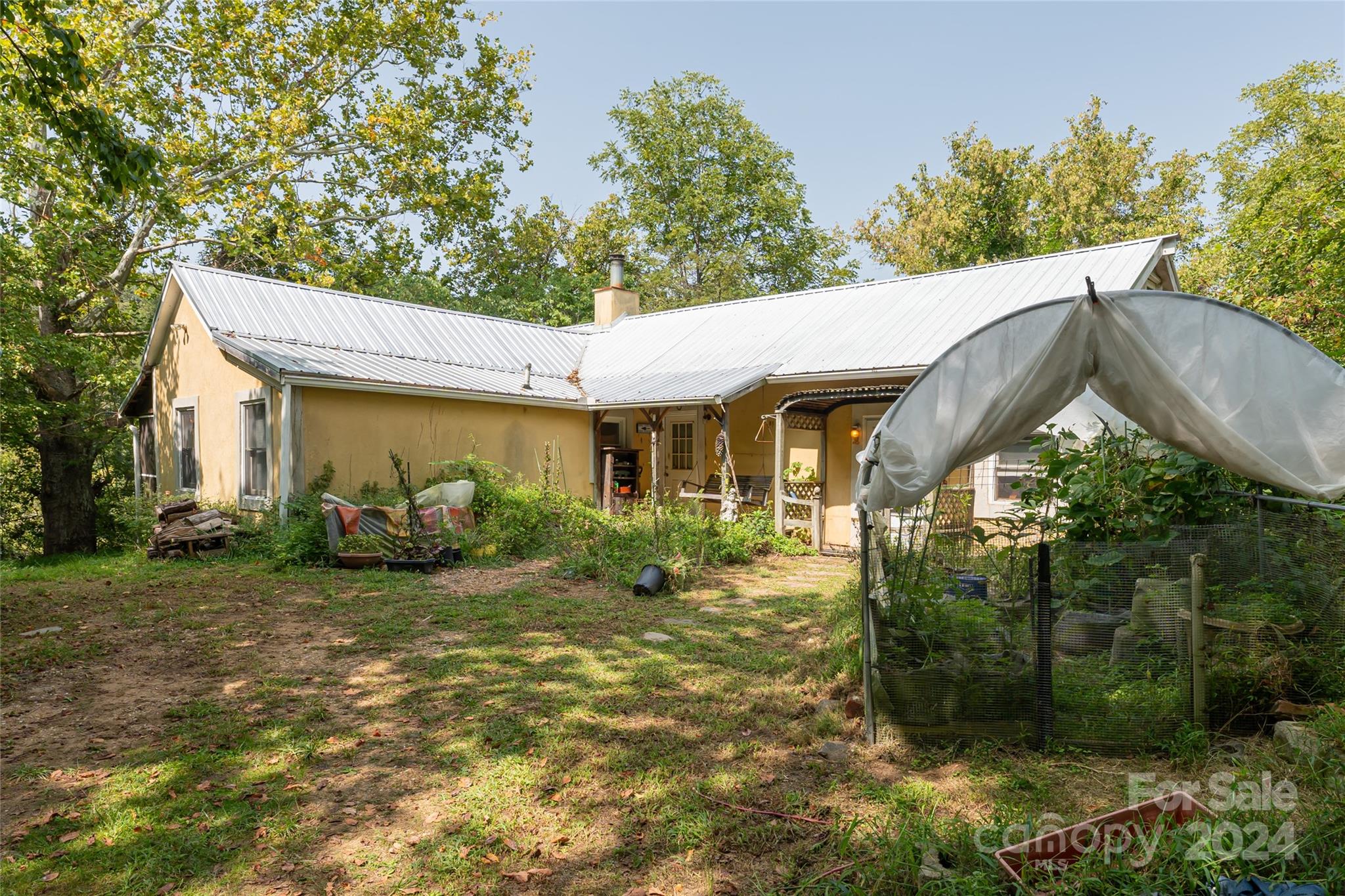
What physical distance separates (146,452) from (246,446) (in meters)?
5.71

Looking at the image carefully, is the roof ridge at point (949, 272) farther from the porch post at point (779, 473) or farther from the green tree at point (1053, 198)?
the green tree at point (1053, 198)

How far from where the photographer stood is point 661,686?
17.9 feet

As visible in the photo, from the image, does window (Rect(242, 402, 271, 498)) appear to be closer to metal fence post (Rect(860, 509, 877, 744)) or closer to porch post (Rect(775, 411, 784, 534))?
porch post (Rect(775, 411, 784, 534))

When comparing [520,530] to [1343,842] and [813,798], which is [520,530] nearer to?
[813,798]

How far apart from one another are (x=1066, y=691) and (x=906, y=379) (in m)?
8.14

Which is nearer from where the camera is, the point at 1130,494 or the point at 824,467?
the point at 1130,494

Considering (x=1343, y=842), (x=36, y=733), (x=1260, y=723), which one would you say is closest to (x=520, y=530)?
(x=36, y=733)

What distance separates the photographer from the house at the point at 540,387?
38.2 feet

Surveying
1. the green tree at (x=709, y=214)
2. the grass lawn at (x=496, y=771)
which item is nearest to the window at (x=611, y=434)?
the grass lawn at (x=496, y=771)

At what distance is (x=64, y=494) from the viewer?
16938mm

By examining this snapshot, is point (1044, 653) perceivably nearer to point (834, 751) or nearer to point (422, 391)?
point (834, 751)

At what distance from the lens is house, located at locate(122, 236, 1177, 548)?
11633 millimetres

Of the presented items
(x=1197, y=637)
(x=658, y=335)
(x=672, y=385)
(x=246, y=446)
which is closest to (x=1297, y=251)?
(x=672, y=385)

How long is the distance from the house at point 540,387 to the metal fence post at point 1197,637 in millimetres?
6794
